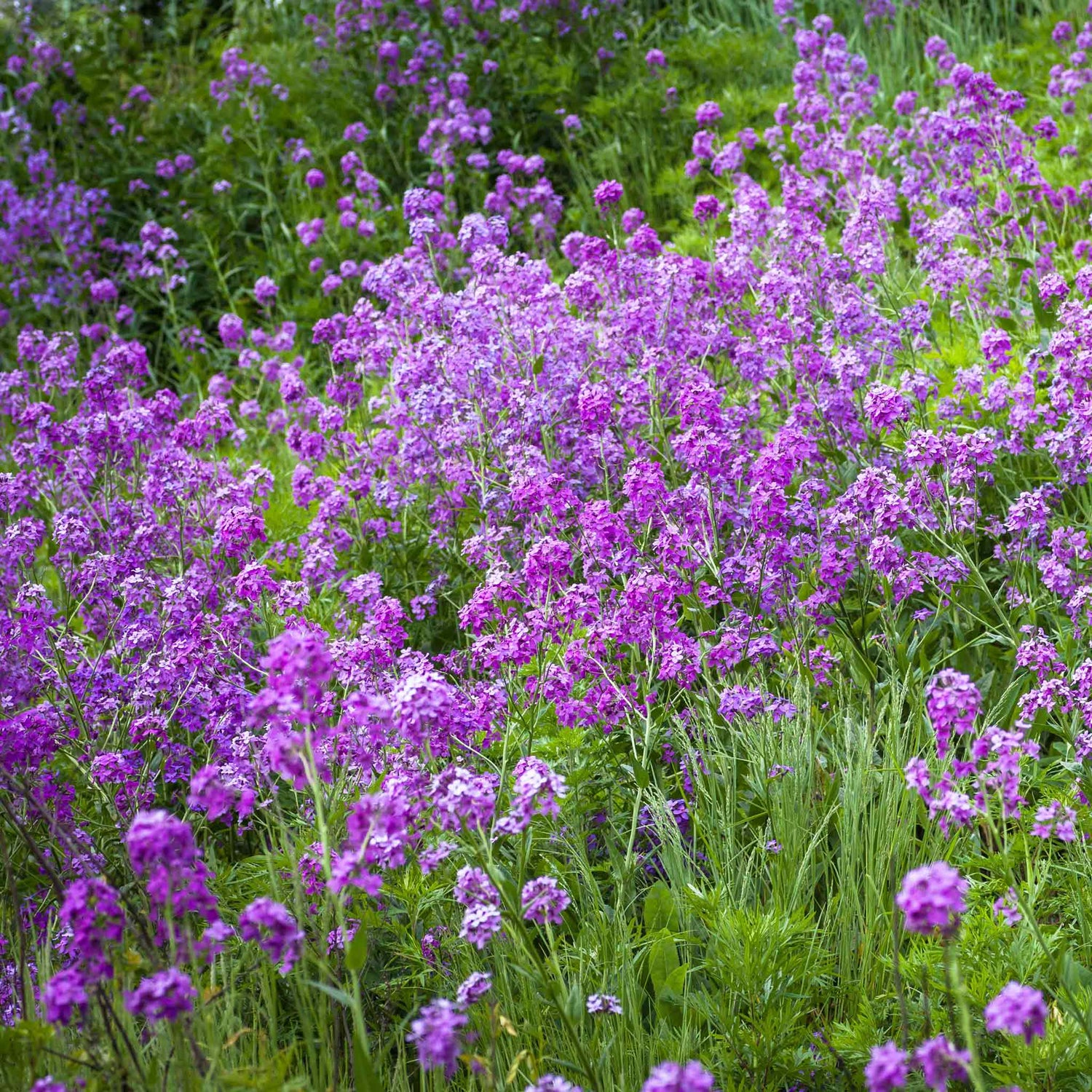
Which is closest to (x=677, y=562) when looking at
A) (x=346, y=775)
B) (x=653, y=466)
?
(x=653, y=466)

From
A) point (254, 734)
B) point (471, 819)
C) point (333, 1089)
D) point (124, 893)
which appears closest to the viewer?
point (333, 1089)

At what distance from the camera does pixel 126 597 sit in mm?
3635

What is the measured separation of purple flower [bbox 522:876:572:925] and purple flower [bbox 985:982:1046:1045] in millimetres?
766

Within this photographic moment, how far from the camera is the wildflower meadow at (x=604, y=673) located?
2111mm

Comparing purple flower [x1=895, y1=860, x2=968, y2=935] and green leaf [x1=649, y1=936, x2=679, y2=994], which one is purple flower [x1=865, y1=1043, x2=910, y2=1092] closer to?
purple flower [x1=895, y1=860, x2=968, y2=935]

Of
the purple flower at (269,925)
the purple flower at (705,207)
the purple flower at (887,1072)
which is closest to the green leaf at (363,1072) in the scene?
the purple flower at (269,925)

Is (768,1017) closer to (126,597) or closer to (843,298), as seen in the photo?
(126,597)

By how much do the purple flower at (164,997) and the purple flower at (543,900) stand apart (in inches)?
24.4

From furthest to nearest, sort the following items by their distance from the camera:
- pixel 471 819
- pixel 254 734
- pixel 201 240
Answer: pixel 201 240, pixel 254 734, pixel 471 819

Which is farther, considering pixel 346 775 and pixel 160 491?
pixel 160 491

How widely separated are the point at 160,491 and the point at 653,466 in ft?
5.48

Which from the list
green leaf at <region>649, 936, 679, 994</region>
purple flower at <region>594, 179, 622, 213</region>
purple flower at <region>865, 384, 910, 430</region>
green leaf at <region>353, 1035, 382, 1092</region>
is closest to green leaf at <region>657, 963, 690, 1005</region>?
green leaf at <region>649, 936, 679, 994</region>

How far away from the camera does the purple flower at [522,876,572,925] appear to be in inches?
81.8

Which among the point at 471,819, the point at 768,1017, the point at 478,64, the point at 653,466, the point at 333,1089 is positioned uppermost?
the point at 478,64
